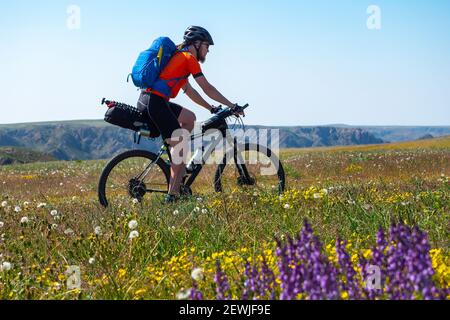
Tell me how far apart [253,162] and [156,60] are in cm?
267

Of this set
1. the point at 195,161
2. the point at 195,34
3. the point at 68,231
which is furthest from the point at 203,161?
the point at 68,231

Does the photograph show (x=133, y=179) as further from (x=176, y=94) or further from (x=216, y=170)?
(x=176, y=94)

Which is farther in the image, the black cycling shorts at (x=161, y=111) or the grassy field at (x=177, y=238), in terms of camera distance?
the black cycling shorts at (x=161, y=111)

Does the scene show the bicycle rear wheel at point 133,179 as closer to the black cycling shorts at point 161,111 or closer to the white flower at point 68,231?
the black cycling shorts at point 161,111

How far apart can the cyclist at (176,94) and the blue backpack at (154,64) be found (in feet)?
0.24

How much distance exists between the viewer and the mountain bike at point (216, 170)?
8992mm

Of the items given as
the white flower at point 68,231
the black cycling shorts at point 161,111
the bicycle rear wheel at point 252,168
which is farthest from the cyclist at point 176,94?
the white flower at point 68,231

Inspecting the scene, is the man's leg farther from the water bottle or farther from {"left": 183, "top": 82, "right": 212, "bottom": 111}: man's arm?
the water bottle

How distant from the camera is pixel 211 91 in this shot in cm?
844

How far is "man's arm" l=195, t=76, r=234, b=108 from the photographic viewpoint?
8266mm

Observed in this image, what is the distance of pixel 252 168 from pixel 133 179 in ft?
7.13
